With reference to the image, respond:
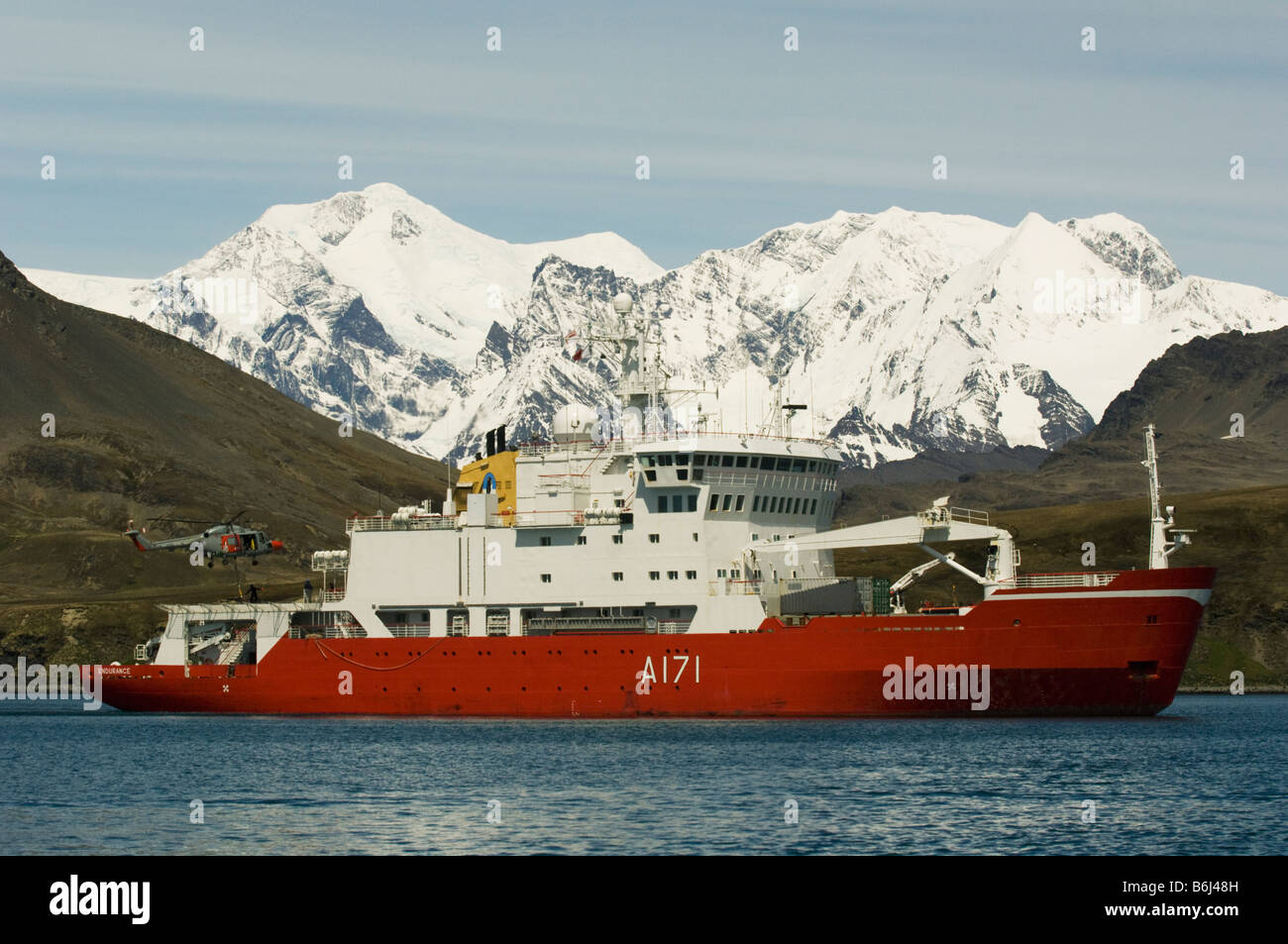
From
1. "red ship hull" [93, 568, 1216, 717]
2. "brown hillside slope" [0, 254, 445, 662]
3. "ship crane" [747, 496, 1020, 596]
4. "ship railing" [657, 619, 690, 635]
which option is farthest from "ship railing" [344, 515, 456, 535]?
"brown hillside slope" [0, 254, 445, 662]

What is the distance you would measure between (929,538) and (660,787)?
17626 millimetres

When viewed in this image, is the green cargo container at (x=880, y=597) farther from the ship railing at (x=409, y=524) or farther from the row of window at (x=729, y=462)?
the ship railing at (x=409, y=524)

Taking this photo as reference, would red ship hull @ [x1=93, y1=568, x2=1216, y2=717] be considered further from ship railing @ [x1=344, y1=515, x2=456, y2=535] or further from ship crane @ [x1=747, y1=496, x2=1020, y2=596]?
ship railing @ [x1=344, y1=515, x2=456, y2=535]

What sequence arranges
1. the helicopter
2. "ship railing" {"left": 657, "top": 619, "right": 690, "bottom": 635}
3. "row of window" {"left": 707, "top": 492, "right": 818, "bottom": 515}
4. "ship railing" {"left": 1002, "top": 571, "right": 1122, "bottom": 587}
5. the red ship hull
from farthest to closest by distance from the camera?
the helicopter → "row of window" {"left": 707, "top": 492, "right": 818, "bottom": 515} → "ship railing" {"left": 657, "top": 619, "right": 690, "bottom": 635} → the red ship hull → "ship railing" {"left": 1002, "top": 571, "right": 1122, "bottom": 587}

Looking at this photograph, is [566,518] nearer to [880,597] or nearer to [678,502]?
[678,502]

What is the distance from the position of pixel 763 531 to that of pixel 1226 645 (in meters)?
54.7

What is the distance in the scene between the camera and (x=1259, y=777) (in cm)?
3841

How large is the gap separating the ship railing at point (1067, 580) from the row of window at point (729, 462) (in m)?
8.92

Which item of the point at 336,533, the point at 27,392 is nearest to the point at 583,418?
the point at 336,533

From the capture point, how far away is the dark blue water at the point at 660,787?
97.7ft

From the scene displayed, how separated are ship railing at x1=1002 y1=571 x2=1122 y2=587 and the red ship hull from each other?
0.26 m

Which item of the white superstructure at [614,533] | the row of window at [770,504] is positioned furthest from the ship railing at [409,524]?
the row of window at [770,504]

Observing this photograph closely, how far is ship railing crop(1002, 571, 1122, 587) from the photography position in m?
47.5
